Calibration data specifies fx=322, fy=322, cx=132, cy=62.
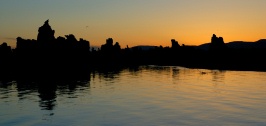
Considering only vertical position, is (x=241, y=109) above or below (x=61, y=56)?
below

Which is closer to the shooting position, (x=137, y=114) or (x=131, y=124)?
(x=131, y=124)

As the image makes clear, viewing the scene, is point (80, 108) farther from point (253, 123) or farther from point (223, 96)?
point (223, 96)

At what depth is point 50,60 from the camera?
188m

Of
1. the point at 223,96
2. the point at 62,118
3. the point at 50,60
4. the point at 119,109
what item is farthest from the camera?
the point at 50,60

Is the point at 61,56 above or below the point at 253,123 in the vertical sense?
above

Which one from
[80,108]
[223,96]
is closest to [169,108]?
[80,108]

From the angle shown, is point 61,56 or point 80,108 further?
point 61,56

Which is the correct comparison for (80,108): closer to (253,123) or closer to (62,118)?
(62,118)

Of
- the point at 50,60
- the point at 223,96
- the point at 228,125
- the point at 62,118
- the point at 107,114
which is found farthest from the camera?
the point at 50,60

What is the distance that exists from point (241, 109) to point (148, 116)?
1218 centimetres

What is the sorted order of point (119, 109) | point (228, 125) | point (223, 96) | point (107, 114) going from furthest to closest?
1. point (223, 96)
2. point (119, 109)
3. point (107, 114)
4. point (228, 125)

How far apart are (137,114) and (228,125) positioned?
9791 mm

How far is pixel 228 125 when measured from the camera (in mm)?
29359

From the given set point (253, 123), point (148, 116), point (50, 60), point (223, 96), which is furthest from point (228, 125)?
point (50, 60)
